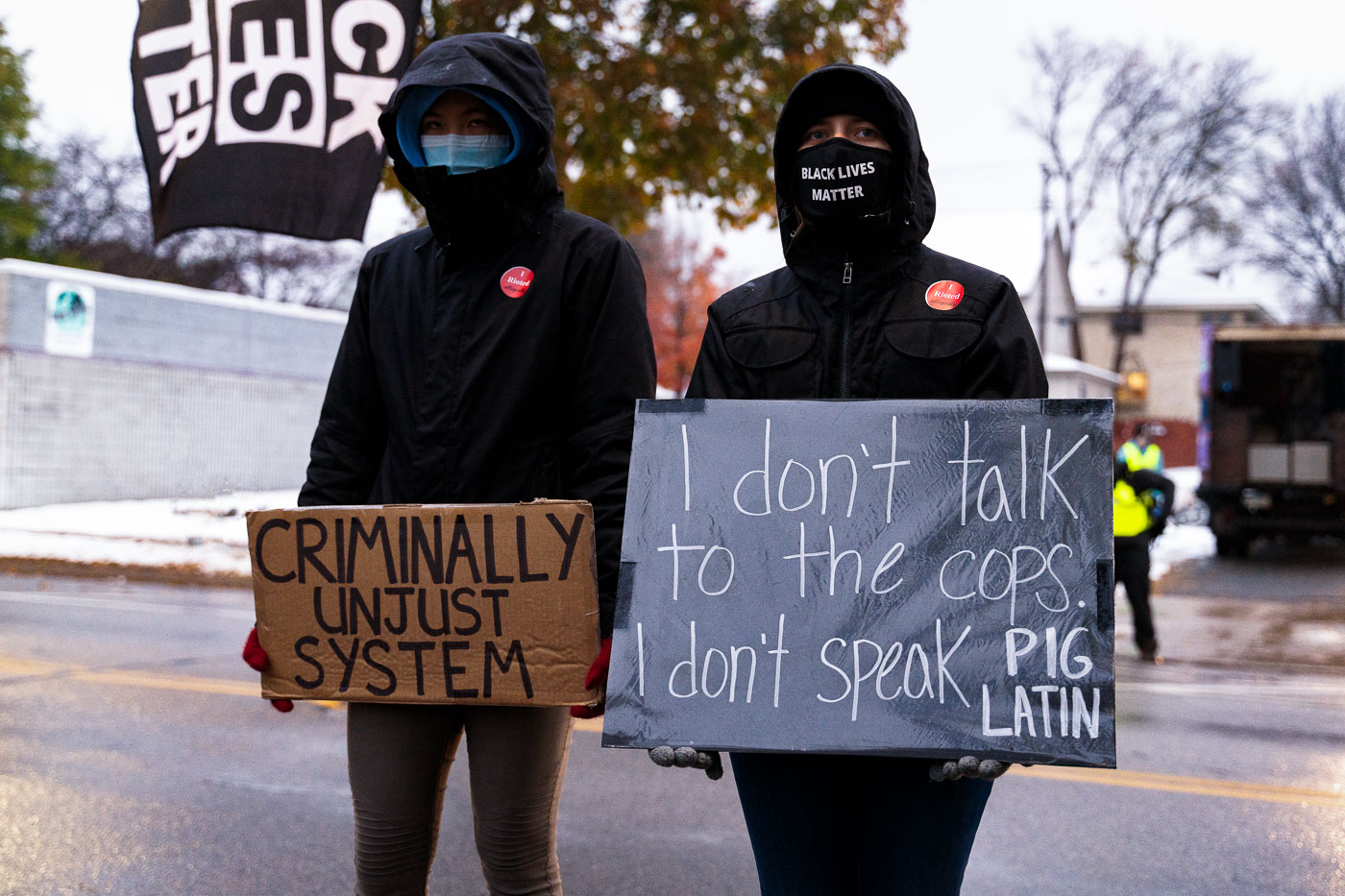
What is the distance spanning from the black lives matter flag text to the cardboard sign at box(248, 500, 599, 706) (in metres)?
2.86

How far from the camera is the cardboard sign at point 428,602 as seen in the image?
95.9 inches

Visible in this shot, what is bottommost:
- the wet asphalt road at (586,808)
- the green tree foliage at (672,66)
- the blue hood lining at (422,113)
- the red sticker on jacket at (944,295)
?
the wet asphalt road at (586,808)

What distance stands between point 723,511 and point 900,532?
30 cm

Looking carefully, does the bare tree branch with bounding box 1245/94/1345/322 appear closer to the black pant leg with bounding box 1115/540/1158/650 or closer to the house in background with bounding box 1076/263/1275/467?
the house in background with bounding box 1076/263/1275/467

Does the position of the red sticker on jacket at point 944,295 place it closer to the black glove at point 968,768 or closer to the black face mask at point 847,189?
the black face mask at point 847,189

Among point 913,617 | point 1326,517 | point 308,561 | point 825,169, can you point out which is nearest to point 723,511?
point 913,617

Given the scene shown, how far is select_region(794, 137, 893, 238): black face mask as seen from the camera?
2363 mm

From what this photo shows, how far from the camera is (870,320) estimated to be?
7.70ft

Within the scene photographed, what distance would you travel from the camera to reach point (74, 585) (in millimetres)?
13086

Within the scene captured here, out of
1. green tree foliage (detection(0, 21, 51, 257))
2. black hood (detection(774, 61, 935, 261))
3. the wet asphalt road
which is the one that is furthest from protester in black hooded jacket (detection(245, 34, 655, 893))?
green tree foliage (detection(0, 21, 51, 257))

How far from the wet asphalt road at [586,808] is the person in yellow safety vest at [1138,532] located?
154 cm

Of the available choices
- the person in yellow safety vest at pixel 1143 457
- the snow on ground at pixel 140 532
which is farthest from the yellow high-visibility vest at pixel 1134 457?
the snow on ground at pixel 140 532

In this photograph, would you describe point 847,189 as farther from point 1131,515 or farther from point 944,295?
point 1131,515

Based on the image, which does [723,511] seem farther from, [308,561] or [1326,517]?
[1326,517]
